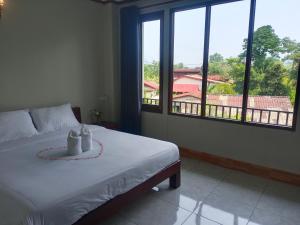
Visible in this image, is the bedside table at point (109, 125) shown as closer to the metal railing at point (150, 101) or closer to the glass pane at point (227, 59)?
the metal railing at point (150, 101)

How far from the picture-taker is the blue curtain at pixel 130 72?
376 cm

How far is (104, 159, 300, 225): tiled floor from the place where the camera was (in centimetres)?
207

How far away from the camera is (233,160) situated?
10.5ft

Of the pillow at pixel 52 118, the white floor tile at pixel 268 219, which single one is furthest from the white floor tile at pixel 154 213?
the pillow at pixel 52 118

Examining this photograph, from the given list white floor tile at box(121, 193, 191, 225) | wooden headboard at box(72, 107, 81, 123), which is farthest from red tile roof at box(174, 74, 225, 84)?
white floor tile at box(121, 193, 191, 225)

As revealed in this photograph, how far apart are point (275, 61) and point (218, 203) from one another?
1835 millimetres

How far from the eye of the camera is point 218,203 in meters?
2.35

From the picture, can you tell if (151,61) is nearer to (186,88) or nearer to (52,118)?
(186,88)

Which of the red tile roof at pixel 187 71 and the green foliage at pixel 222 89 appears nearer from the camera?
the green foliage at pixel 222 89

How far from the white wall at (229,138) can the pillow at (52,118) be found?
4.55ft

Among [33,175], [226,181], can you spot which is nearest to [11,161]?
[33,175]

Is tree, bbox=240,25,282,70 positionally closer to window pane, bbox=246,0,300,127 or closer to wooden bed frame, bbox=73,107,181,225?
window pane, bbox=246,0,300,127

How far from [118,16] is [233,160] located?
10.0ft

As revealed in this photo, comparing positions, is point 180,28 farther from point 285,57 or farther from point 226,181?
point 226,181
